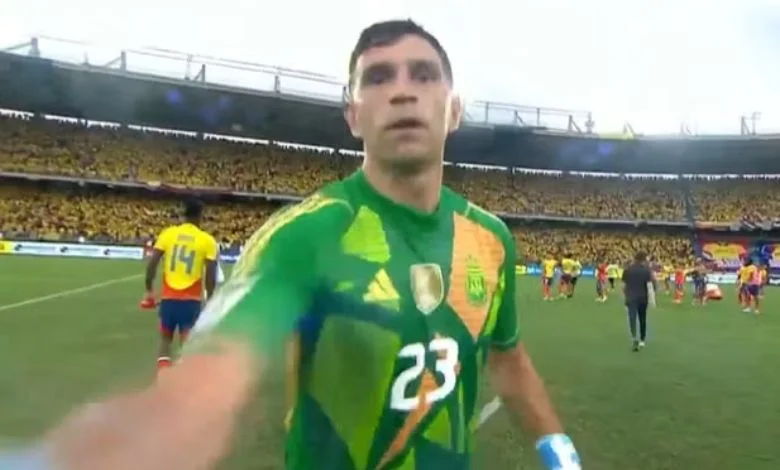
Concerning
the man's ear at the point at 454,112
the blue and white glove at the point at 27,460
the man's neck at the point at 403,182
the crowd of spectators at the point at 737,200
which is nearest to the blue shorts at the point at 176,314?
the man's ear at the point at 454,112

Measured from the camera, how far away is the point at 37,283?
22.9 m

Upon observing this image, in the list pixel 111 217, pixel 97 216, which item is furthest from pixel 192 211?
pixel 111 217

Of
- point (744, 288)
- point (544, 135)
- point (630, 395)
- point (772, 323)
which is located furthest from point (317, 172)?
point (630, 395)

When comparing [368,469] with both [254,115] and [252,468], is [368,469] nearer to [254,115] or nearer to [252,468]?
[252,468]

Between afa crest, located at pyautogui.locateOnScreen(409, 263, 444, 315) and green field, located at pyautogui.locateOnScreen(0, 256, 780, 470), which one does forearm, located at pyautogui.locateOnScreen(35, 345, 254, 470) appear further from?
afa crest, located at pyautogui.locateOnScreen(409, 263, 444, 315)

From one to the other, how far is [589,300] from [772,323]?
7.97 metres

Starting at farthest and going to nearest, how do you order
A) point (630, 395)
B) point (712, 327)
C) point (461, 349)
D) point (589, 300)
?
point (589, 300) < point (712, 327) < point (630, 395) < point (461, 349)

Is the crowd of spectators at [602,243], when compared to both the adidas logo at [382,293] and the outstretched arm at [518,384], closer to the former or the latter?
the outstretched arm at [518,384]

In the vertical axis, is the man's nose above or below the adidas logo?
above

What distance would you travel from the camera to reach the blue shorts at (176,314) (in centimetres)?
1038

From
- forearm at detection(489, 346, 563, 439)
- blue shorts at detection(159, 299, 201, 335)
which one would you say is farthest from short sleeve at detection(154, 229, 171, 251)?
forearm at detection(489, 346, 563, 439)

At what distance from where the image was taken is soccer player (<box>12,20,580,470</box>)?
1.71 meters

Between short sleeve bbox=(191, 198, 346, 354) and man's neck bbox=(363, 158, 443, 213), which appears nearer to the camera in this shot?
short sleeve bbox=(191, 198, 346, 354)

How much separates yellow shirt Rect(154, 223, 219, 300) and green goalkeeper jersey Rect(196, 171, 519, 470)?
8.60 m
